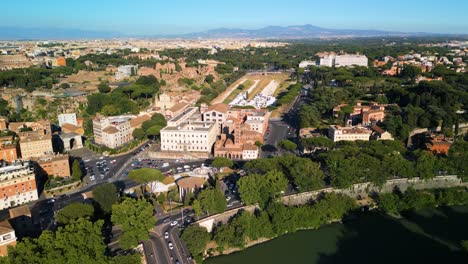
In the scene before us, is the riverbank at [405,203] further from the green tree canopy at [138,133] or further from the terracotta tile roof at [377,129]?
the green tree canopy at [138,133]

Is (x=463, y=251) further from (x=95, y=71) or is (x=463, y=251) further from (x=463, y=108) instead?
(x=95, y=71)

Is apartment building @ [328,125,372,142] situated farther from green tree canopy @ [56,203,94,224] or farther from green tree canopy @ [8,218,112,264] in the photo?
green tree canopy @ [8,218,112,264]

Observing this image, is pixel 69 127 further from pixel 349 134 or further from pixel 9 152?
pixel 349 134

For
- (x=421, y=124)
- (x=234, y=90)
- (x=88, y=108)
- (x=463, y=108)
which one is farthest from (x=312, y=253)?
(x=234, y=90)

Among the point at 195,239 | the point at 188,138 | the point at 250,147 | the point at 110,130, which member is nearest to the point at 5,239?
the point at 195,239

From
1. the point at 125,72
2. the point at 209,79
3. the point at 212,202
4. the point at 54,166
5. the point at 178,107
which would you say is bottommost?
the point at 212,202

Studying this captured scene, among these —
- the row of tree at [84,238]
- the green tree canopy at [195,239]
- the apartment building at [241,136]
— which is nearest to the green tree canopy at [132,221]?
the row of tree at [84,238]
